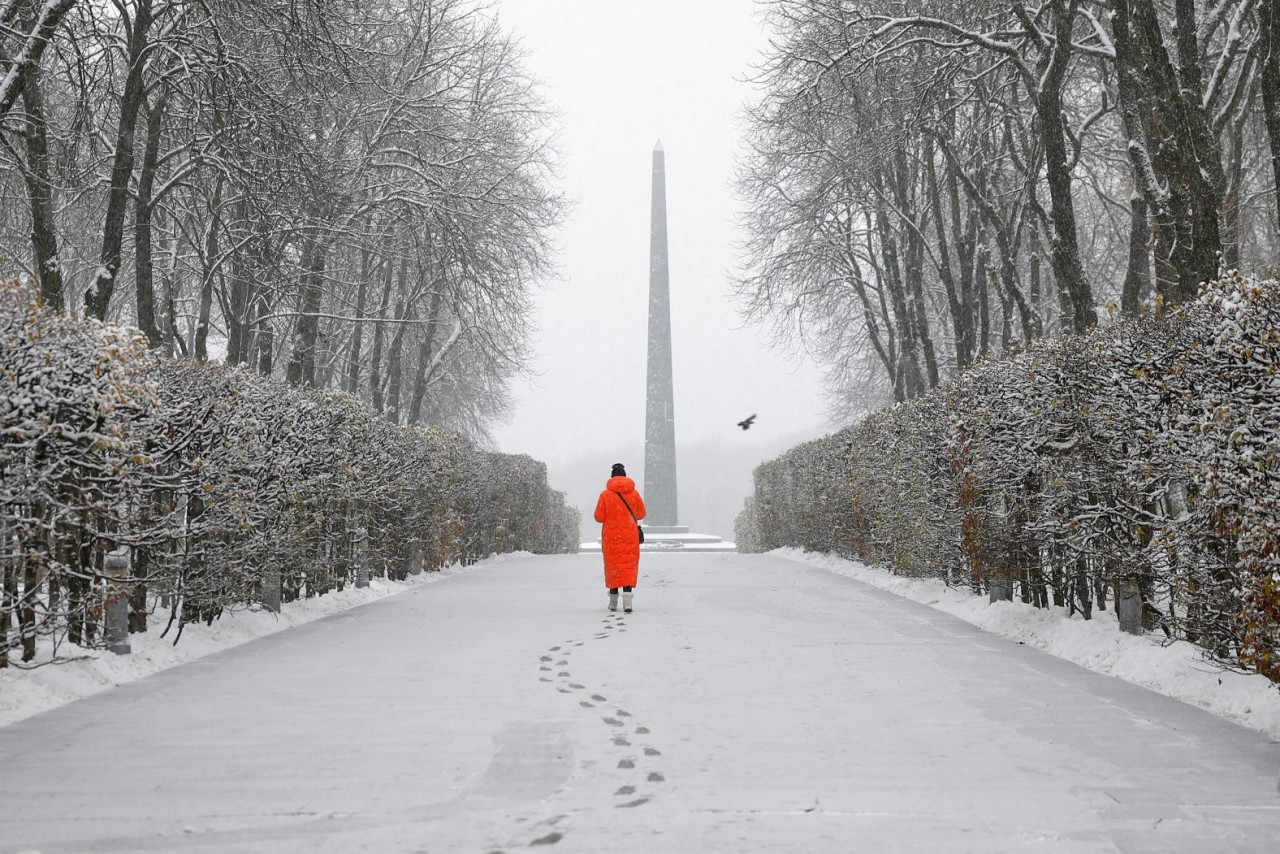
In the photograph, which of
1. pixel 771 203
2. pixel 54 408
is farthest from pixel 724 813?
pixel 771 203

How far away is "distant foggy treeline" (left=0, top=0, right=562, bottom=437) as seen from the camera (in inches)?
437

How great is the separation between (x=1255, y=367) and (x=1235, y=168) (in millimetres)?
11957

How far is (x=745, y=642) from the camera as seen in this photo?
8.77 metres

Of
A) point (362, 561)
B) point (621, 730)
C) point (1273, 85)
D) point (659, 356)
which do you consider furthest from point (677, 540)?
point (621, 730)

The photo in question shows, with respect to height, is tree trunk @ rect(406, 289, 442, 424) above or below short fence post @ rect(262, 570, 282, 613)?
above

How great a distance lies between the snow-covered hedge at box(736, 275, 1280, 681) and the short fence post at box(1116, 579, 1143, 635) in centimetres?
6

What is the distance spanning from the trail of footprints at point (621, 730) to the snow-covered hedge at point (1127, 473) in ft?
8.99

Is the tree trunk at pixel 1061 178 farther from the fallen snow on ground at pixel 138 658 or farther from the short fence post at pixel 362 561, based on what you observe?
the fallen snow on ground at pixel 138 658

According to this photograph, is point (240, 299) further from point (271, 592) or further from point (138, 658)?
point (138, 658)

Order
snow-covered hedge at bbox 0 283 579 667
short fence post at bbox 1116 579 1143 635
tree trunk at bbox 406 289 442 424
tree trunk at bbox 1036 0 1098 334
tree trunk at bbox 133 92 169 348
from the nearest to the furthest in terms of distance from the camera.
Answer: snow-covered hedge at bbox 0 283 579 667, short fence post at bbox 1116 579 1143 635, tree trunk at bbox 1036 0 1098 334, tree trunk at bbox 133 92 169 348, tree trunk at bbox 406 289 442 424

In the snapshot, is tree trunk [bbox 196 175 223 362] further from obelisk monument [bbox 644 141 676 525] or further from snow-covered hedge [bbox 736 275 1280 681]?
obelisk monument [bbox 644 141 676 525]

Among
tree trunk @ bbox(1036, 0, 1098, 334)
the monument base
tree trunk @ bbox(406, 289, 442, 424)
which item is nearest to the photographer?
tree trunk @ bbox(1036, 0, 1098, 334)

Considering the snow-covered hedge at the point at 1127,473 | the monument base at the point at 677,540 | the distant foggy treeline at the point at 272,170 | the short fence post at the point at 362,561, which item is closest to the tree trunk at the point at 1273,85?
the snow-covered hedge at the point at 1127,473

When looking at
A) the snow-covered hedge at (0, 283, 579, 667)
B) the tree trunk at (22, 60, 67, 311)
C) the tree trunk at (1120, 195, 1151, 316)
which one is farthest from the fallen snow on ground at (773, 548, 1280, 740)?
the tree trunk at (22, 60, 67, 311)
